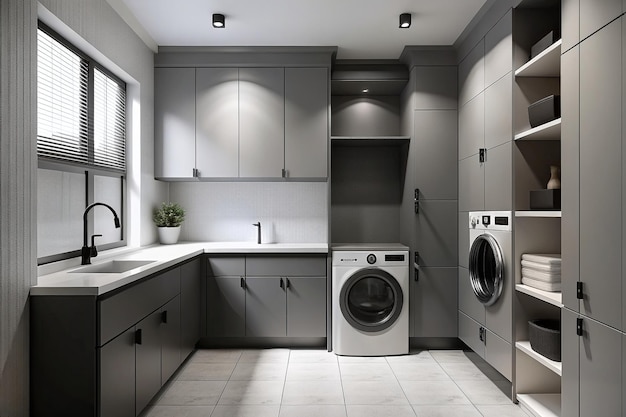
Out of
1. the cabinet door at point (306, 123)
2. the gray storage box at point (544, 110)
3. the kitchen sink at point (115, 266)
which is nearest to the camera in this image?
the gray storage box at point (544, 110)

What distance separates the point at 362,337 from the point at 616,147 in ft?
8.09

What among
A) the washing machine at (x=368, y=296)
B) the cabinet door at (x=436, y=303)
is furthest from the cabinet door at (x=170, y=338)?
the cabinet door at (x=436, y=303)

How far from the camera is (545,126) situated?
7.72ft

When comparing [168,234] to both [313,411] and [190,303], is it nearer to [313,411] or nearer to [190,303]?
[190,303]

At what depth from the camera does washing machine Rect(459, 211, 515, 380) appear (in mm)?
2768

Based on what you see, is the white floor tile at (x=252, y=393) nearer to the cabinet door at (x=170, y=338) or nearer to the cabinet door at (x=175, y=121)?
the cabinet door at (x=170, y=338)

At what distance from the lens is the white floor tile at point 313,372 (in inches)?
124

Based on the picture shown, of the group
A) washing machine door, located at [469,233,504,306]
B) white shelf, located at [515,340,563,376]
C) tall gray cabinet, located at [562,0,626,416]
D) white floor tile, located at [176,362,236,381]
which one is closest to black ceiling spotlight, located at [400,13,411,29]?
tall gray cabinet, located at [562,0,626,416]

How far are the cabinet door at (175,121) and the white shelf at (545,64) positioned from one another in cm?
267

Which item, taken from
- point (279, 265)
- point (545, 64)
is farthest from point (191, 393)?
point (545, 64)

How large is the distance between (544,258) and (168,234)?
10.00 ft

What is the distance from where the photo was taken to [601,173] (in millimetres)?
1846

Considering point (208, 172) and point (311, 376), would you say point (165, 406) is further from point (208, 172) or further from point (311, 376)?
point (208, 172)

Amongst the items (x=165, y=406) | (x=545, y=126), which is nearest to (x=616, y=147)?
(x=545, y=126)
